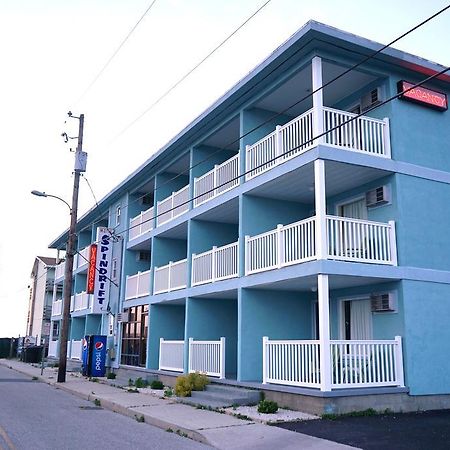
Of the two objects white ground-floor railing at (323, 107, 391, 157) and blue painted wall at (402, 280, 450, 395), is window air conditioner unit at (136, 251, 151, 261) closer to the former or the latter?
white ground-floor railing at (323, 107, 391, 157)

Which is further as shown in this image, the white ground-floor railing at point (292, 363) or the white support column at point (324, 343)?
the white ground-floor railing at point (292, 363)

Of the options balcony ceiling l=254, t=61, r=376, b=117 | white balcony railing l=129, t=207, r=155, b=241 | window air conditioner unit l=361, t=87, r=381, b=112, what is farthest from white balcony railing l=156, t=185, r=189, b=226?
window air conditioner unit l=361, t=87, r=381, b=112

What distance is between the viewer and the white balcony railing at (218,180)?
699 inches

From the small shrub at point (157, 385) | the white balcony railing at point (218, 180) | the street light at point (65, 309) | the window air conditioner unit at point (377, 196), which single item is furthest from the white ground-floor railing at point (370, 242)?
the street light at point (65, 309)

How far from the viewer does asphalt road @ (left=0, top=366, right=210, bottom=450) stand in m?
9.30

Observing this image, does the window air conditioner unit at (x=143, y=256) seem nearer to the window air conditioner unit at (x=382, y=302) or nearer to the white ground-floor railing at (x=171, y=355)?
the white ground-floor railing at (x=171, y=355)

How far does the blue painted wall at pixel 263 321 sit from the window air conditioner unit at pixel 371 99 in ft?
19.7

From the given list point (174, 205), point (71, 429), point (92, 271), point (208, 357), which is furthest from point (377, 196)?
point (92, 271)

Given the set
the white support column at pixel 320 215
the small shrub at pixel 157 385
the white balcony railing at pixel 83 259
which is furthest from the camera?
the white balcony railing at pixel 83 259

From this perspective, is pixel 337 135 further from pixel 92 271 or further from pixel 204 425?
pixel 92 271

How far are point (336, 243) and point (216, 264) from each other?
575cm

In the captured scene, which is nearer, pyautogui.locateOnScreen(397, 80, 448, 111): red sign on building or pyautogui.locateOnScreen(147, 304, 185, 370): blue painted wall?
pyautogui.locateOnScreen(397, 80, 448, 111): red sign on building

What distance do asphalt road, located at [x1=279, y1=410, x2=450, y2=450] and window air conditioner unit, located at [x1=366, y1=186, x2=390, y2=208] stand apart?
547 cm

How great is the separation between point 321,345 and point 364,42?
25.6ft
